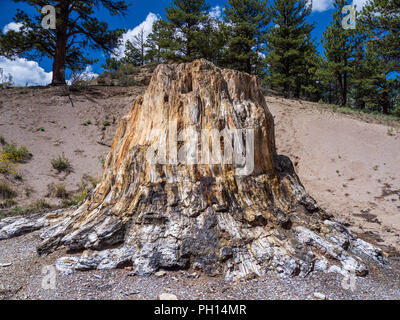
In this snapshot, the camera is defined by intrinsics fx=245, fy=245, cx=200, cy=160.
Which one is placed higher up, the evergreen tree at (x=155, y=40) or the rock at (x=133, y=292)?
the evergreen tree at (x=155, y=40)

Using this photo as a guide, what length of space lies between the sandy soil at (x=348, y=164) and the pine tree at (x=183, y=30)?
29.1 feet

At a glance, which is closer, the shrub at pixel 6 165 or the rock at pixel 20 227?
the rock at pixel 20 227

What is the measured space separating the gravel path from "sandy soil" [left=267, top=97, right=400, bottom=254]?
2817 mm

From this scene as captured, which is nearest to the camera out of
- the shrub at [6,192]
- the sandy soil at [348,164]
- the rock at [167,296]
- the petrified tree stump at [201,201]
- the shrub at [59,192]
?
the rock at [167,296]

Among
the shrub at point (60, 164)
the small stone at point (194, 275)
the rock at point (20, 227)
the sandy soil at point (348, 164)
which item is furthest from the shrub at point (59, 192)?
the sandy soil at point (348, 164)

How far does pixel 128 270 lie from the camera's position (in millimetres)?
3615

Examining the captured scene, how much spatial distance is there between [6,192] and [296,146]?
42.5 ft

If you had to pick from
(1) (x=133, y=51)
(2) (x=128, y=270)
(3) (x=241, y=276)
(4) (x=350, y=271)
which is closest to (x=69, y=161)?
(2) (x=128, y=270)

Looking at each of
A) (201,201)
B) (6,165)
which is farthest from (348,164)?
(6,165)

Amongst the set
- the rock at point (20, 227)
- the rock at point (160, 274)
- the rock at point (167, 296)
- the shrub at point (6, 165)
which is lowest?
the rock at point (167, 296)

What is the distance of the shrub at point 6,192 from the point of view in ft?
27.5

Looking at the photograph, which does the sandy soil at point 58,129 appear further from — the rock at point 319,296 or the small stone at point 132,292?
the rock at point 319,296

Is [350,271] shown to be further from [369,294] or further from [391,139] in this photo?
[391,139]

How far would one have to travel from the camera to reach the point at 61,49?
1762 cm
